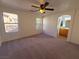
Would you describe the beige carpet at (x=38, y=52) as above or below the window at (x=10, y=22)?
below

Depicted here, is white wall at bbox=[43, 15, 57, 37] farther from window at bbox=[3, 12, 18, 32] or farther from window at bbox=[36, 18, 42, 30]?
window at bbox=[3, 12, 18, 32]

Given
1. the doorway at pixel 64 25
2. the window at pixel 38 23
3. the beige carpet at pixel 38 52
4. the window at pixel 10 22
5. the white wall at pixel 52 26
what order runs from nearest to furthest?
the beige carpet at pixel 38 52
the window at pixel 10 22
the white wall at pixel 52 26
the doorway at pixel 64 25
the window at pixel 38 23

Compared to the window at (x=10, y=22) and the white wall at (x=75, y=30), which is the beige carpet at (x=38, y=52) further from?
the window at (x=10, y=22)

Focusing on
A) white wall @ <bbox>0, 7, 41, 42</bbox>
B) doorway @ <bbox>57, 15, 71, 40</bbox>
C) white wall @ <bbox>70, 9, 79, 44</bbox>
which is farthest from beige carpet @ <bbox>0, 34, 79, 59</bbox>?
doorway @ <bbox>57, 15, 71, 40</bbox>

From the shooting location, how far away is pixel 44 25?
7.65 metres

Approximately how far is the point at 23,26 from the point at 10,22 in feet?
3.96

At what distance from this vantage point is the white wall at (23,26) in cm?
460

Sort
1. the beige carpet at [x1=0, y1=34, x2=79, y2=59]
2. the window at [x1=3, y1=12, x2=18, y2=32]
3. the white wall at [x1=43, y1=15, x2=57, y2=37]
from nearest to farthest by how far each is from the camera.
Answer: the beige carpet at [x1=0, y1=34, x2=79, y2=59] < the window at [x1=3, y1=12, x2=18, y2=32] < the white wall at [x1=43, y1=15, x2=57, y2=37]

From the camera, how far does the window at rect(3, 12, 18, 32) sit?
4.60m

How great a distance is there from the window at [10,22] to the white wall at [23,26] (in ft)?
0.92

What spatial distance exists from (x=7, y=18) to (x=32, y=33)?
2880mm

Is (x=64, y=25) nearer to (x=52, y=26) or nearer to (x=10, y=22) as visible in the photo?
(x=52, y=26)

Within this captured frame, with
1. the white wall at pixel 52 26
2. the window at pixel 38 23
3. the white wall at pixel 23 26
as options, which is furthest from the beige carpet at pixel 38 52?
the window at pixel 38 23

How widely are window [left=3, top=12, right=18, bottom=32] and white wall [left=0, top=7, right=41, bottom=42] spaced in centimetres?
28
